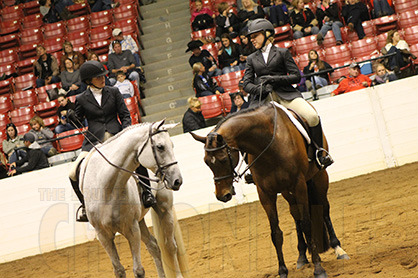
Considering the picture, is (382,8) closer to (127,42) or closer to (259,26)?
(127,42)

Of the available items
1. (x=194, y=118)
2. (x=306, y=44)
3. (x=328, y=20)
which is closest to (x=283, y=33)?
(x=306, y=44)

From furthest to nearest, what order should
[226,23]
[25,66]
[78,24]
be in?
[78,24] < [25,66] < [226,23]

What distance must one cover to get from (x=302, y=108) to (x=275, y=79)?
46 cm

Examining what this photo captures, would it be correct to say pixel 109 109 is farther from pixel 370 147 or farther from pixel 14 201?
pixel 370 147

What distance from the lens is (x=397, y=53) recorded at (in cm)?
1238

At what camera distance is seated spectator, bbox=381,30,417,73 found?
12.4 m

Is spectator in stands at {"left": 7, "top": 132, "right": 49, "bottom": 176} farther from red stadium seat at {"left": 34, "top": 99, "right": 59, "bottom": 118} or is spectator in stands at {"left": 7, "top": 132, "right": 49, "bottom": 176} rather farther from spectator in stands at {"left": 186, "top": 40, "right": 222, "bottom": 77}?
spectator in stands at {"left": 186, "top": 40, "right": 222, "bottom": 77}

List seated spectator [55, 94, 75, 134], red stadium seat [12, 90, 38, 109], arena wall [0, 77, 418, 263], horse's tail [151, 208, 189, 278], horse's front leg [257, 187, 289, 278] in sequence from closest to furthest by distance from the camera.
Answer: horse's front leg [257, 187, 289, 278], horse's tail [151, 208, 189, 278], arena wall [0, 77, 418, 263], seated spectator [55, 94, 75, 134], red stadium seat [12, 90, 38, 109]

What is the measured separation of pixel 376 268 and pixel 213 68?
31.2 feet

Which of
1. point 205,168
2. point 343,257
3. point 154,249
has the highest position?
point 154,249

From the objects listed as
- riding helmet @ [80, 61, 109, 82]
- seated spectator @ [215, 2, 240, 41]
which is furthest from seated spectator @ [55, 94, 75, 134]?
riding helmet @ [80, 61, 109, 82]

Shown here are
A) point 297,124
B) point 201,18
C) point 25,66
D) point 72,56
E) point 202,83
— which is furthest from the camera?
point 25,66

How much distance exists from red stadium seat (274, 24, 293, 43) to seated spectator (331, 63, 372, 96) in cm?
373

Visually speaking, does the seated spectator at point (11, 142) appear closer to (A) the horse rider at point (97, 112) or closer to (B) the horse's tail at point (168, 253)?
(A) the horse rider at point (97, 112)
